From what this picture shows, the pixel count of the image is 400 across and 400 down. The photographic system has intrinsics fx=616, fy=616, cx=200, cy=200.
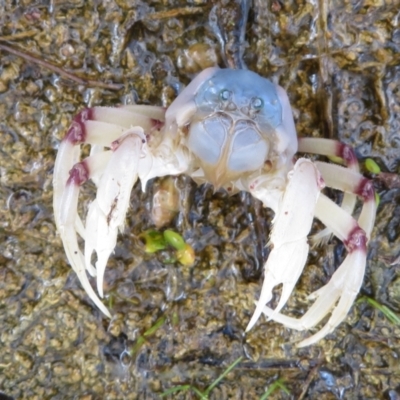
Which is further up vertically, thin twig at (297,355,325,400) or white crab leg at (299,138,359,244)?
white crab leg at (299,138,359,244)

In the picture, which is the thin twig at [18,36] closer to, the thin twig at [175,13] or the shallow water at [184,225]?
the shallow water at [184,225]

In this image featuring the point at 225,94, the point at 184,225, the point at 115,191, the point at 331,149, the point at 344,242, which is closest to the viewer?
the point at 115,191

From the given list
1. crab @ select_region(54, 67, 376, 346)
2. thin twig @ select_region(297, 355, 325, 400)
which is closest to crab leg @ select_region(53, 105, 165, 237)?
crab @ select_region(54, 67, 376, 346)

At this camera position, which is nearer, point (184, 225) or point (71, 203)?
point (71, 203)

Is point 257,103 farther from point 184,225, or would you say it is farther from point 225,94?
point 184,225

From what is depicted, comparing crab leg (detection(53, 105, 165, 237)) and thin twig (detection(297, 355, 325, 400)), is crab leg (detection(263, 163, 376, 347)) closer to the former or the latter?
thin twig (detection(297, 355, 325, 400))

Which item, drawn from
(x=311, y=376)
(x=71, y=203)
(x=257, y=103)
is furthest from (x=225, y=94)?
(x=311, y=376)

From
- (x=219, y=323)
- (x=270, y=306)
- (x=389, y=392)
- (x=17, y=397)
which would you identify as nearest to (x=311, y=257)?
(x=270, y=306)
